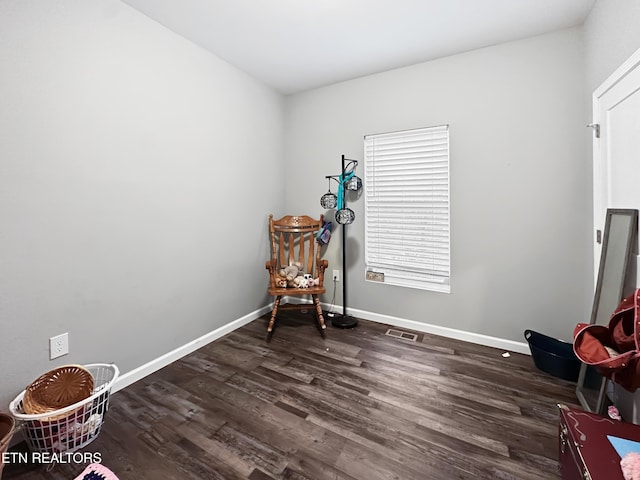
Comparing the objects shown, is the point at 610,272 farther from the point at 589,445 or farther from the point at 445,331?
the point at 445,331

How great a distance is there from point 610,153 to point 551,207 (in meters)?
0.55

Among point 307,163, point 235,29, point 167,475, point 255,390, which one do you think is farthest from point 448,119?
point 167,475

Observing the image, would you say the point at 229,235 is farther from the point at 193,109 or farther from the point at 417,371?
the point at 417,371

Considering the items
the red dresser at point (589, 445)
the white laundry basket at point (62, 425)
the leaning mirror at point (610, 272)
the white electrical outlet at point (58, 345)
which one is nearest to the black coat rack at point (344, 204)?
the leaning mirror at point (610, 272)

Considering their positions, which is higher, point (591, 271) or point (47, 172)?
point (47, 172)

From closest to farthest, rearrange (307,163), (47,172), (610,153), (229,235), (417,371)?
1. (47,172)
2. (610,153)
3. (417,371)
4. (229,235)
5. (307,163)

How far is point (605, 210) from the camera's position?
1641mm

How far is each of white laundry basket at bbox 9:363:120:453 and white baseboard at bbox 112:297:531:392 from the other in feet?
1.26

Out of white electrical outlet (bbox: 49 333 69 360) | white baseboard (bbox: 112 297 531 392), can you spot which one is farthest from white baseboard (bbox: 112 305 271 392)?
white electrical outlet (bbox: 49 333 69 360)

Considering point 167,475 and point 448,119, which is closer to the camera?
point 167,475

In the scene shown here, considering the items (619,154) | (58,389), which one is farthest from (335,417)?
(619,154)

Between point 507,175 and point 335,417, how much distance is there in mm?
2163

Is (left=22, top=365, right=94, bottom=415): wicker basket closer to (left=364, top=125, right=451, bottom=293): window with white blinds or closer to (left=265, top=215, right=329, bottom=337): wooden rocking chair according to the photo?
(left=265, top=215, right=329, bottom=337): wooden rocking chair

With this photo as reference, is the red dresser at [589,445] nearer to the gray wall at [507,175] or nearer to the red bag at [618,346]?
the red bag at [618,346]
